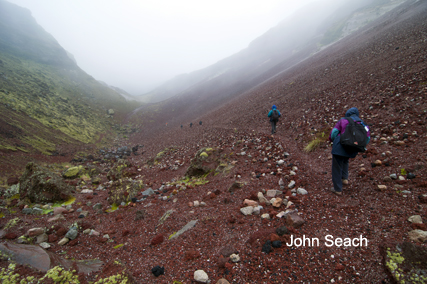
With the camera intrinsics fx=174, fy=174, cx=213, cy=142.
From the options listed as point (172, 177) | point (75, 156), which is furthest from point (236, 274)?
point (75, 156)

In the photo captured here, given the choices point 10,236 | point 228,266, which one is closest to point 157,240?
point 228,266

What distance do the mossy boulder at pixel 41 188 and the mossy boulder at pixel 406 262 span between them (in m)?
11.8

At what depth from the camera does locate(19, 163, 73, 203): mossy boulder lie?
316 inches

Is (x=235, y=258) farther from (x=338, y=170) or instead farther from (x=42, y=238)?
(x=42, y=238)

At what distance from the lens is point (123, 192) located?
877cm

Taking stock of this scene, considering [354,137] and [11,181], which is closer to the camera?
[354,137]

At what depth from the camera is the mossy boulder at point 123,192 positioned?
8.47 meters

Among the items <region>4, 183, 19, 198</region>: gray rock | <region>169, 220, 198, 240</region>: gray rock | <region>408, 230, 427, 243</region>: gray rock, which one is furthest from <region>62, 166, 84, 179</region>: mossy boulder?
<region>408, 230, 427, 243</region>: gray rock

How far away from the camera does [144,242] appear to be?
5191mm

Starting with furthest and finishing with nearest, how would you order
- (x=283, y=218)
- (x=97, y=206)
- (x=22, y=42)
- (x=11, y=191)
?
1. (x=22, y=42)
2. (x=11, y=191)
3. (x=97, y=206)
4. (x=283, y=218)

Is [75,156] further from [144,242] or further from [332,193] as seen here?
[332,193]

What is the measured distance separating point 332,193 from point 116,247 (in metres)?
6.81

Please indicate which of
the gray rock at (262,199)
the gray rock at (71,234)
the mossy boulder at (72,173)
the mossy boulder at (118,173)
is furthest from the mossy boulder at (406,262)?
the mossy boulder at (72,173)

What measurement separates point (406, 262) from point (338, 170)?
304cm
